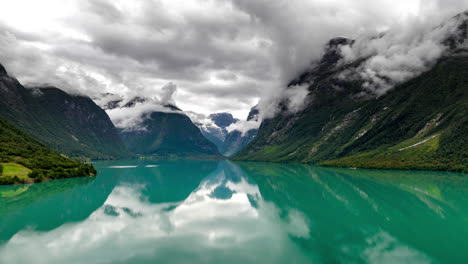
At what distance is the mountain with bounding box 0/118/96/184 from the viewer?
98.2 m

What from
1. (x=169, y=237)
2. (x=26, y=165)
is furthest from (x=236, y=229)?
(x=26, y=165)

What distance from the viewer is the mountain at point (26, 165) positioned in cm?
9818

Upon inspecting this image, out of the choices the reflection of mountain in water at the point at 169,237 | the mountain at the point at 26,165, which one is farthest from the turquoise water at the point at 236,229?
the mountain at the point at 26,165

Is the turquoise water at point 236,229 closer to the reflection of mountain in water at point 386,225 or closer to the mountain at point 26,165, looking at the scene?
the reflection of mountain in water at point 386,225

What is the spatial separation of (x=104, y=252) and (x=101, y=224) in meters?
16.0

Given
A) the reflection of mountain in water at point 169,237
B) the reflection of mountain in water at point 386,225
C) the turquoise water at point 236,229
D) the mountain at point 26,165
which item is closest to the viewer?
Result: the reflection of mountain in water at point 169,237

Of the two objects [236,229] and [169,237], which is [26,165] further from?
[236,229]

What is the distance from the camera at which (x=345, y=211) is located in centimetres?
5772

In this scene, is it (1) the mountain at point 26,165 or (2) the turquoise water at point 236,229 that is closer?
(2) the turquoise water at point 236,229

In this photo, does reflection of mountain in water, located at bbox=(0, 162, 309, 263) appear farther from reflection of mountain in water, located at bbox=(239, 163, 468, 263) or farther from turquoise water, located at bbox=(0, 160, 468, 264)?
reflection of mountain in water, located at bbox=(239, 163, 468, 263)

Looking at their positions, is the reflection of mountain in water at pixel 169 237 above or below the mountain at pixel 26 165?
below

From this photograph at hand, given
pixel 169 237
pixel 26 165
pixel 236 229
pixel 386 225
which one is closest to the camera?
pixel 169 237

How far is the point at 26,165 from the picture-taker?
108438 millimetres

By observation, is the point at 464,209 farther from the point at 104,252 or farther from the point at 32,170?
the point at 32,170
